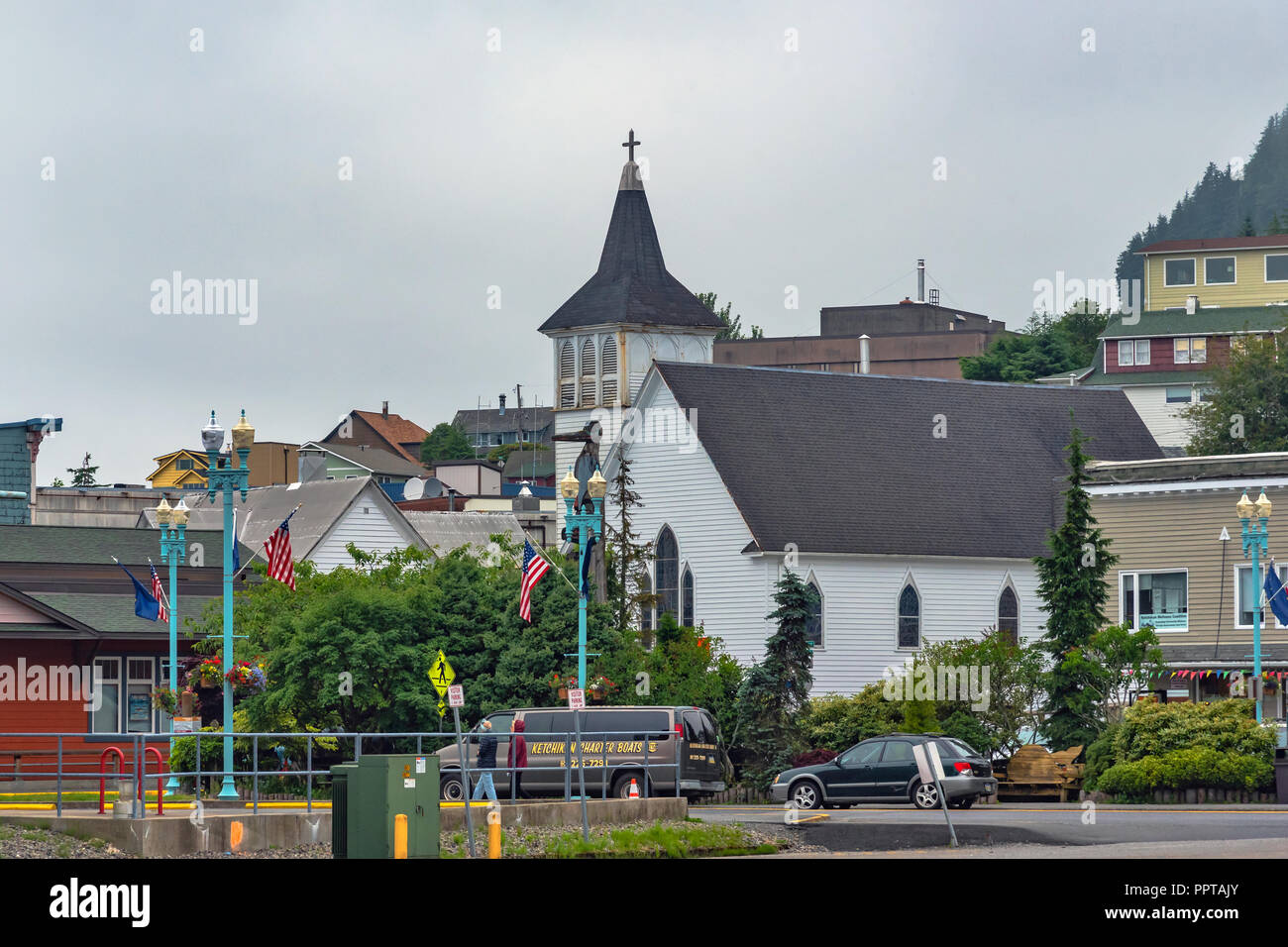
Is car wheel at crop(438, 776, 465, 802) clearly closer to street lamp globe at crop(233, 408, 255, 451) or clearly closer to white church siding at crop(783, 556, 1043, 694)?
street lamp globe at crop(233, 408, 255, 451)

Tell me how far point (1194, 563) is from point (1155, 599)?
137 cm

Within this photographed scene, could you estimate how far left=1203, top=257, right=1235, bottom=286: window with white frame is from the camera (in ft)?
364

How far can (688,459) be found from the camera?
61.2 meters

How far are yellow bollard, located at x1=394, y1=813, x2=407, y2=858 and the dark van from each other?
442 inches

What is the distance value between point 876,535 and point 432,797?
1518 inches

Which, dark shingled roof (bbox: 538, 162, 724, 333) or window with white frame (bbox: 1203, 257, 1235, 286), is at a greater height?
window with white frame (bbox: 1203, 257, 1235, 286)

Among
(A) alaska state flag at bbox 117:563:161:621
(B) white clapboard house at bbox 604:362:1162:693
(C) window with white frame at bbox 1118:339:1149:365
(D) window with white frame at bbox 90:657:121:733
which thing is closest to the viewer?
(A) alaska state flag at bbox 117:563:161:621

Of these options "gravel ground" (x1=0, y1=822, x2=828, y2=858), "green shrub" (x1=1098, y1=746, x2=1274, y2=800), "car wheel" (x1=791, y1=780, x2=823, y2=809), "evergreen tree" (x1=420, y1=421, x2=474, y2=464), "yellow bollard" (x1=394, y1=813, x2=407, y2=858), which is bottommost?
"car wheel" (x1=791, y1=780, x2=823, y2=809)

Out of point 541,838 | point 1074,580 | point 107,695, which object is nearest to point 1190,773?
point 1074,580

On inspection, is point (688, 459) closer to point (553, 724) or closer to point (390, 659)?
point (390, 659)

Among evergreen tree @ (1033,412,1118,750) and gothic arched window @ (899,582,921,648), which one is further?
gothic arched window @ (899,582,921,648)

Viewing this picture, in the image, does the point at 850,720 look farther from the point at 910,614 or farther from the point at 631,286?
the point at 631,286

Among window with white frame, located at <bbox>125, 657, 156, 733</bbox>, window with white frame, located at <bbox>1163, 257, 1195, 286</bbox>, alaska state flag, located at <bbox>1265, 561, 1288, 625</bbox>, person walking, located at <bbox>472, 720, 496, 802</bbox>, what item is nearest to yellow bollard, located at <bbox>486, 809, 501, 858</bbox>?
person walking, located at <bbox>472, 720, 496, 802</bbox>
